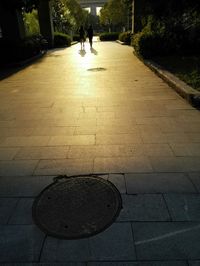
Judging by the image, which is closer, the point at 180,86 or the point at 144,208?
the point at 144,208

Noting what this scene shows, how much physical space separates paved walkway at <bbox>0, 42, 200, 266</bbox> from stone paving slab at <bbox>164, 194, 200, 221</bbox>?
0.4 inches

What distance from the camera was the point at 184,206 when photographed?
3.11 metres

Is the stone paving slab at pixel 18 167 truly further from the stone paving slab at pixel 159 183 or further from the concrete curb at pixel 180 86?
the concrete curb at pixel 180 86

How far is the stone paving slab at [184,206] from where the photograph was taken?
Answer: 2947mm

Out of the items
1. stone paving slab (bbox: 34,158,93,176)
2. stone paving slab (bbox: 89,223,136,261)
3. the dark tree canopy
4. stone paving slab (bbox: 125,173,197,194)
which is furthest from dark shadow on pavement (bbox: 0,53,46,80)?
stone paving slab (bbox: 89,223,136,261)

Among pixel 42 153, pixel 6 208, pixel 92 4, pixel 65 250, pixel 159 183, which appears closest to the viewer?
pixel 65 250

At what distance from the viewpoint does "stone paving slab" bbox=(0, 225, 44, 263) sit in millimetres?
2539

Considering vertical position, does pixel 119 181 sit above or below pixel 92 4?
below

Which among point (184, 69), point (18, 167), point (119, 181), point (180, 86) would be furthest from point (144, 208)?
point (184, 69)

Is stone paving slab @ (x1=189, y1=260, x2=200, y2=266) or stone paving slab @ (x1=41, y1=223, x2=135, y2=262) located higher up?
stone paving slab @ (x1=189, y1=260, x2=200, y2=266)

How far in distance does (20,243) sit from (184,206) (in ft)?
6.19

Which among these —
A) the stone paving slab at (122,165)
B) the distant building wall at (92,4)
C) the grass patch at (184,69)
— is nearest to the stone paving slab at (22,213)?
the stone paving slab at (122,165)

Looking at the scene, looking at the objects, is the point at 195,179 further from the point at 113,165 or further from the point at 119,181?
the point at 113,165

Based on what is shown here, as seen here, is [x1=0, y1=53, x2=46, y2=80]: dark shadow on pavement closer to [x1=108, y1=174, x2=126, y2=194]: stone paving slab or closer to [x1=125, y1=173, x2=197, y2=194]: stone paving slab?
[x1=108, y1=174, x2=126, y2=194]: stone paving slab
